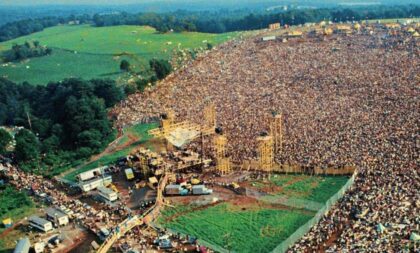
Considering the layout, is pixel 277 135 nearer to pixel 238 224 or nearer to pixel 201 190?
pixel 201 190

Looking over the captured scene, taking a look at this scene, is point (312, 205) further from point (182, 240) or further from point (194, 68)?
point (194, 68)

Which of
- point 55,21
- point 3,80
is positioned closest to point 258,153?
point 3,80

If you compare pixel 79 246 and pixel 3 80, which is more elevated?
pixel 3 80

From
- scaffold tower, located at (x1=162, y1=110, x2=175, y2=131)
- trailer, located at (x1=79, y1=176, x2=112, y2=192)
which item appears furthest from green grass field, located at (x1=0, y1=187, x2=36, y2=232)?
scaffold tower, located at (x1=162, y1=110, x2=175, y2=131)

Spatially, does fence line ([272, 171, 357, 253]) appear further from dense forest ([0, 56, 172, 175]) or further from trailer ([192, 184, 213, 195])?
dense forest ([0, 56, 172, 175])

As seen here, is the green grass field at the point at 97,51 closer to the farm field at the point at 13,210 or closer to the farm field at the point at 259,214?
the farm field at the point at 13,210

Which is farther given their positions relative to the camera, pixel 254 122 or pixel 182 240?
pixel 254 122

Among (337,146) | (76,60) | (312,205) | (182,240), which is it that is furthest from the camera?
(76,60)
